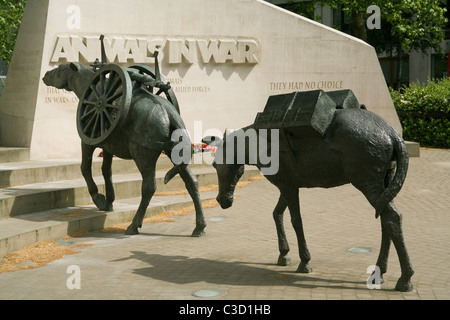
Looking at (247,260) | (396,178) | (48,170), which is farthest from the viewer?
(48,170)

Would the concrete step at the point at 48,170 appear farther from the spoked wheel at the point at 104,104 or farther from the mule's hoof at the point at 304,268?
the mule's hoof at the point at 304,268

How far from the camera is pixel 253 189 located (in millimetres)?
12695

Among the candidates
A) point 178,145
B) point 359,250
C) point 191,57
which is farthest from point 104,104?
point 191,57

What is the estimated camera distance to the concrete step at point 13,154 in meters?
12.6

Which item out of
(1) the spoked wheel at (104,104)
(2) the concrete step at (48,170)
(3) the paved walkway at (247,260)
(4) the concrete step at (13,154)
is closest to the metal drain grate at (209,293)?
(3) the paved walkway at (247,260)

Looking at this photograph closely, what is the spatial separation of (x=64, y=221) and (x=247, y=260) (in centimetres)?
275

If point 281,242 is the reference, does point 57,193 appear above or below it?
above

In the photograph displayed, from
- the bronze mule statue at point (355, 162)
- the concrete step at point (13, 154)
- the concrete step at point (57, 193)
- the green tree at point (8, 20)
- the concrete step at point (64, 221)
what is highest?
the green tree at point (8, 20)

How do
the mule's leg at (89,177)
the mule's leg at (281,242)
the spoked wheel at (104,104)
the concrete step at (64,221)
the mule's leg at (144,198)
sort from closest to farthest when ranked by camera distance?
the mule's leg at (281,242) → the concrete step at (64,221) → the spoked wheel at (104,104) → the mule's leg at (144,198) → the mule's leg at (89,177)

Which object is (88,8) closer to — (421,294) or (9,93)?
(9,93)

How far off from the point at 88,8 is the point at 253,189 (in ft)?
17.1

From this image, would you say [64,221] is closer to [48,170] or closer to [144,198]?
[144,198]

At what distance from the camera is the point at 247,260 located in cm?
762

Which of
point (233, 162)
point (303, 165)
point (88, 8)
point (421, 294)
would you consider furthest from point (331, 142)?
point (88, 8)
